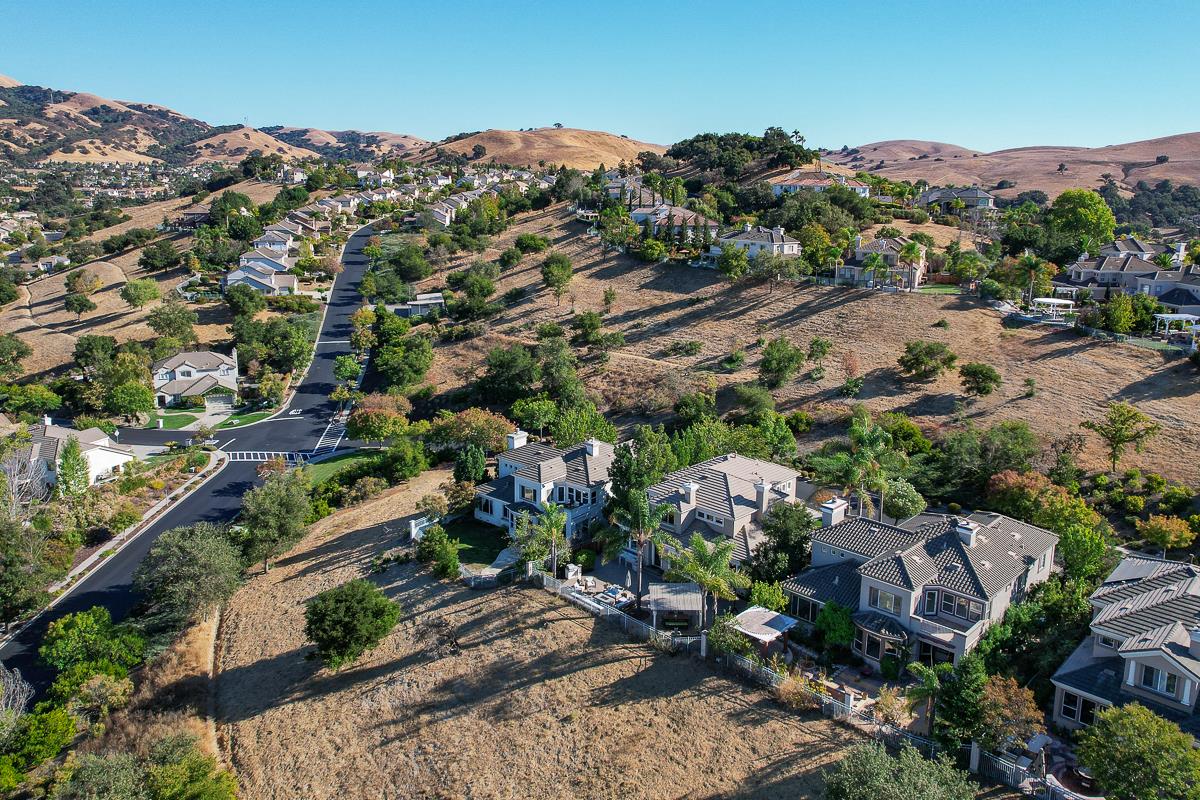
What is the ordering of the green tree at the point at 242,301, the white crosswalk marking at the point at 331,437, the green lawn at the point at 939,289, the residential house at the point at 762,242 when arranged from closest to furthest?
1. the white crosswalk marking at the point at 331,437
2. the green lawn at the point at 939,289
3. the residential house at the point at 762,242
4. the green tree at the point at 242,301

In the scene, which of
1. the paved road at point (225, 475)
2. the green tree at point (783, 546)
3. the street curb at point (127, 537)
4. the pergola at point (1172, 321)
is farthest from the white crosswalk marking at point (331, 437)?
the pergola at point (1172, 321)

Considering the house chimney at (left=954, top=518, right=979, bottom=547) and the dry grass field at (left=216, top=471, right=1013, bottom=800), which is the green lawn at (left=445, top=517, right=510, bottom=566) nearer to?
the dry grass field at (left=216, top=471, right=1013, bottom=800)

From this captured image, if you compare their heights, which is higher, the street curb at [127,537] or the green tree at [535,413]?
the green tree at [535,413]

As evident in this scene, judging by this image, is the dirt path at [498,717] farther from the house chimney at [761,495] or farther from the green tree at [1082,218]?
the green tree at [1082,218]

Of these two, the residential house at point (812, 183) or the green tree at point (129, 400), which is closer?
the green tree at point (129, 400)

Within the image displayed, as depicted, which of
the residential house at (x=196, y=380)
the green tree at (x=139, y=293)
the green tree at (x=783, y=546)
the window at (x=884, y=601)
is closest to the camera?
the window at (x=884, y=601)

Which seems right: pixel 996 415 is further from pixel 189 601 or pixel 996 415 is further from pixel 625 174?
pixel 625 174

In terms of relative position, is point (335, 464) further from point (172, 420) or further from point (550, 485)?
point (172, 420)
